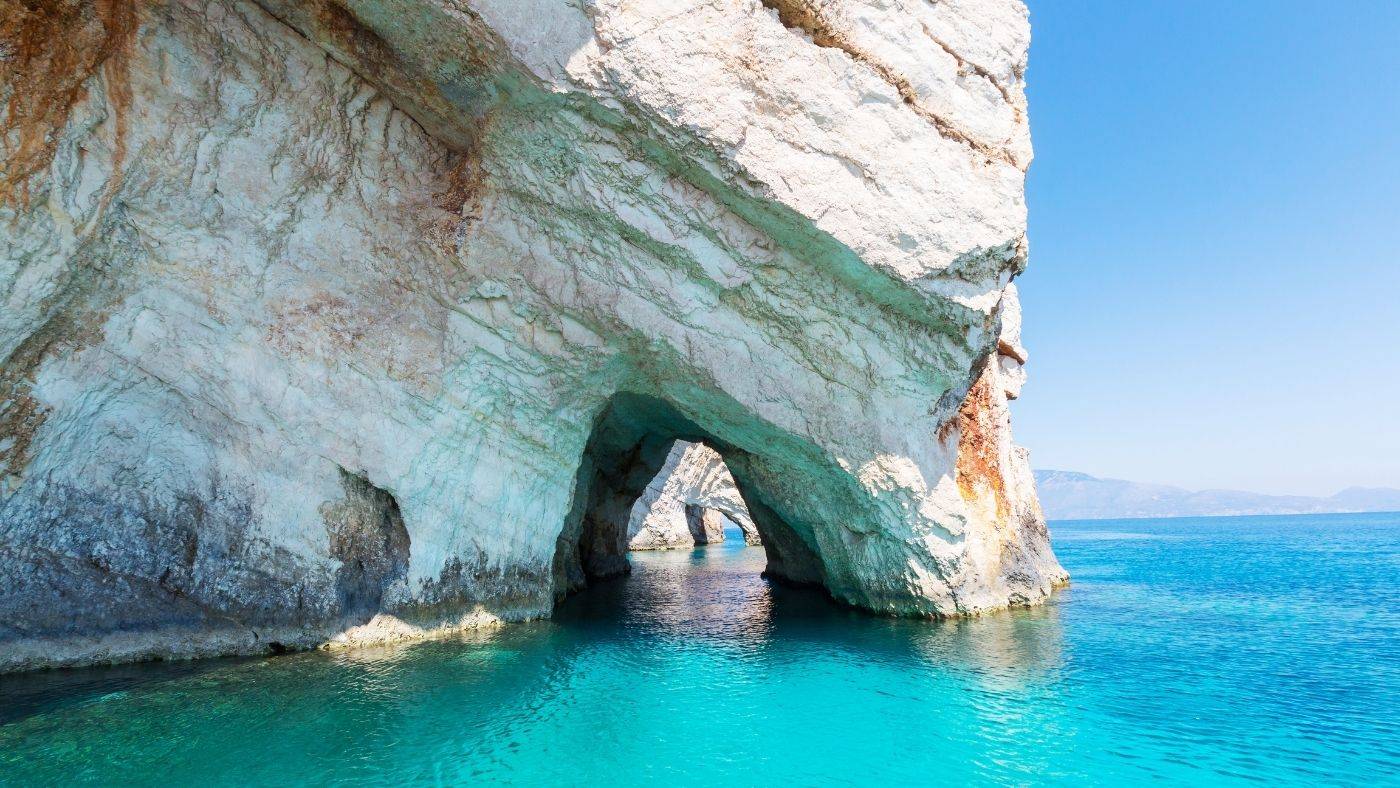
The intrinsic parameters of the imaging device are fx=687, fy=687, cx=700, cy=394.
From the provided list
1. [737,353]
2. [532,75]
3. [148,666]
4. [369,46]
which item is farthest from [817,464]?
[148,666]

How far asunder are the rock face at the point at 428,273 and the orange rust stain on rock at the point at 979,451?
168 cm

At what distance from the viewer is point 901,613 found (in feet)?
55.3

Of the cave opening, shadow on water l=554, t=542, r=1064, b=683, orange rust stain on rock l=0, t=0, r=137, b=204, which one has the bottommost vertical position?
shadow on water l=554, t=542, r=1064, b=683

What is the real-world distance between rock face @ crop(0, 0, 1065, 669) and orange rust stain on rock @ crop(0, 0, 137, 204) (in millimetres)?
38

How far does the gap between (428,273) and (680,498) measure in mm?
36766

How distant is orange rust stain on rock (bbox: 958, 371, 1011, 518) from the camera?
663 inches

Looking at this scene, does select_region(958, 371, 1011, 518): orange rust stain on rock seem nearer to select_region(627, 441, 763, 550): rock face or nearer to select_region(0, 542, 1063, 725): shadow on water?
select_region(0, 542, 1063, 725): shadow on water

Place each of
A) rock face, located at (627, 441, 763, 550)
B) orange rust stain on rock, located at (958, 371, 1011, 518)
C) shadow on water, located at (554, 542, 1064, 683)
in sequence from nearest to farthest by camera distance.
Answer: shadow on water, located at (554, 542, 1064, 683), orange rust stain on rock, located at (958, 371, 1011, 518), rock face, located at (627, 441, 763, 550)

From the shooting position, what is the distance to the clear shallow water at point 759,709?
7.66 metres

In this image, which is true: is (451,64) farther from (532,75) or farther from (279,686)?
(279,686)

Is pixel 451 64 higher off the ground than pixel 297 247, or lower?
higher

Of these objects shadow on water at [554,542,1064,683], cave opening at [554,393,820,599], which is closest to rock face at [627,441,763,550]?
cave opening at [554,393,820,599]

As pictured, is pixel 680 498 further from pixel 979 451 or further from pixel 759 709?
pixel 759 709

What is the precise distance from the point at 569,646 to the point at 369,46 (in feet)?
37.2
